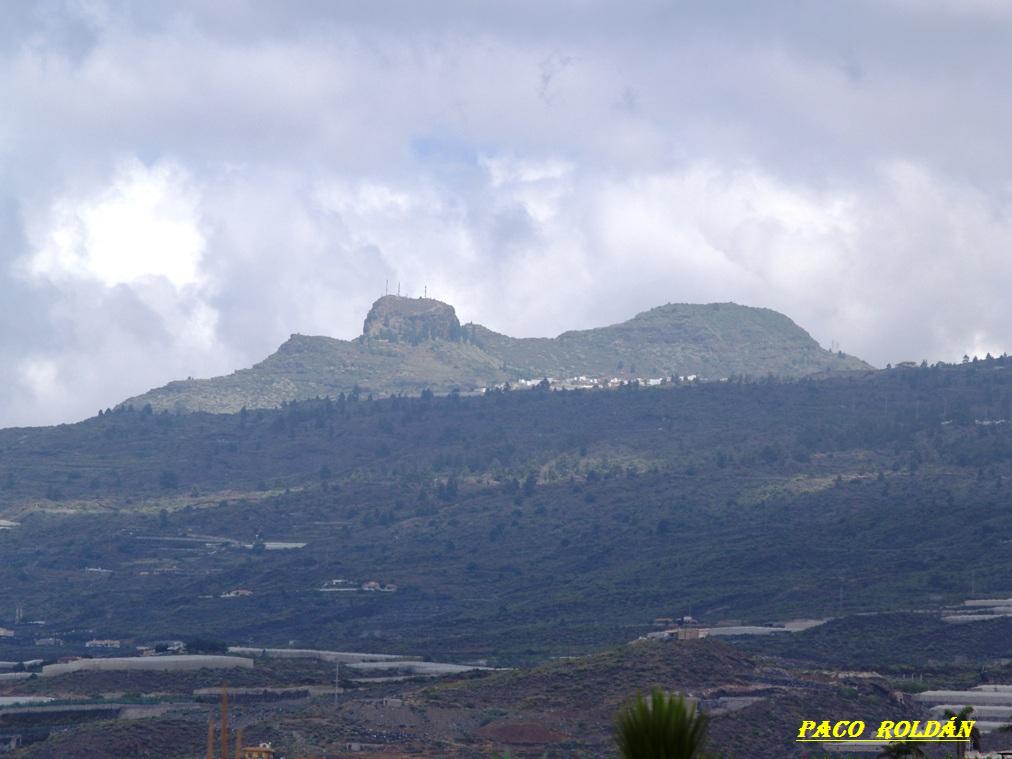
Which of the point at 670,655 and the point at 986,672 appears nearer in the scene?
the point at 670,655

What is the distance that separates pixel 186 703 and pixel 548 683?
28650 millimetres

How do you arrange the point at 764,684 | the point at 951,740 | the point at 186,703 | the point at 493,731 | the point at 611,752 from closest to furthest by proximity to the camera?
the point at 951,740
the point at 611,752
the point at 493,731
the point at 764,684
the point at 186,703

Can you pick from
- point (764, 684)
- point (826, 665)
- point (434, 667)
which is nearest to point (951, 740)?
point (764, 684)

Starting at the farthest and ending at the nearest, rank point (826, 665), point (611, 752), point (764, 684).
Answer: point (826, 665) → point (764, 684) → point (611, 752)

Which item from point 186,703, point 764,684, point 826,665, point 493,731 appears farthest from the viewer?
point 826,665

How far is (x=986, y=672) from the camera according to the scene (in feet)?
523

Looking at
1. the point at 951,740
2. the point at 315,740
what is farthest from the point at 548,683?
the point at 951,740

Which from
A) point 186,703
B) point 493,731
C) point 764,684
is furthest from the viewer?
point 186,703

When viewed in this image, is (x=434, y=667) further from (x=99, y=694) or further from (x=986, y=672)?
(x=986, y=672)

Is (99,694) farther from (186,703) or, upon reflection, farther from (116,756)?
(116,756)

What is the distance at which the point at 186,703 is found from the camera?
505 feet

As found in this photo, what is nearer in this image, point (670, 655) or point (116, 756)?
point (116, 756)

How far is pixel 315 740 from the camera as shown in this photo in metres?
123

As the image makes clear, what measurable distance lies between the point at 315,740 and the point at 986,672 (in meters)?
60.7
